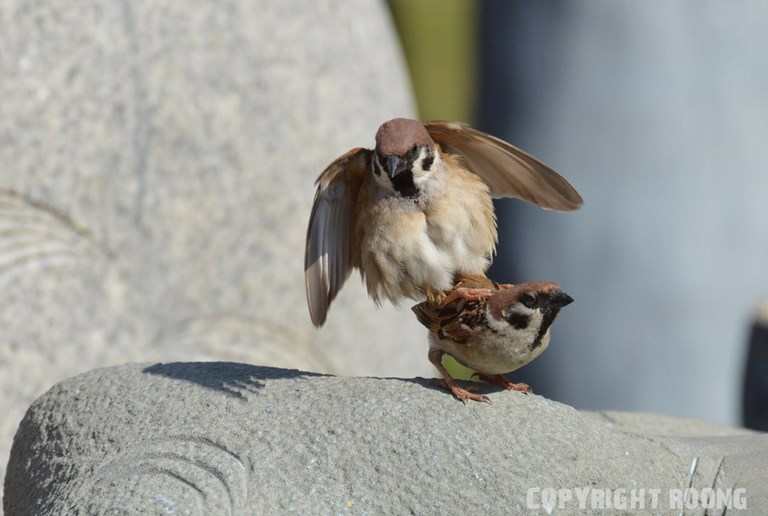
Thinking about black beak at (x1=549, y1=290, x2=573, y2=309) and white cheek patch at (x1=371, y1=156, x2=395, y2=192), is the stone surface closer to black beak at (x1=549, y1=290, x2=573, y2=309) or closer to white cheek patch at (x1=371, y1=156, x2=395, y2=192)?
black beak at (x1=549, y1=290, x2=573, y2=309)

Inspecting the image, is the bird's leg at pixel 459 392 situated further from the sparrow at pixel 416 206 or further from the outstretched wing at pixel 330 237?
the outstretched wing at pixel 330 237

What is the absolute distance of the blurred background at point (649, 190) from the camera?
215 inches

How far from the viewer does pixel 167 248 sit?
4234 millimetres

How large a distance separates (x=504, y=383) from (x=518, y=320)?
0.21 meters

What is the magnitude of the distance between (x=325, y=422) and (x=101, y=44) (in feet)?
6.56

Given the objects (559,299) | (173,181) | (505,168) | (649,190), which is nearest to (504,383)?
(559,299)

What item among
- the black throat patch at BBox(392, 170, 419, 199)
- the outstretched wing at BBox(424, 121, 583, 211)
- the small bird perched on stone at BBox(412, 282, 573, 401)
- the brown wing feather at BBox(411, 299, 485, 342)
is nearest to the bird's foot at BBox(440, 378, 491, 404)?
the small bird perched on stone at BBox(412, 282, 573, 401)

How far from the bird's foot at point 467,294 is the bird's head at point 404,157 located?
0.26 m

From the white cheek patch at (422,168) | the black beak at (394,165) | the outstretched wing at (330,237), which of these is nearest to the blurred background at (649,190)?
the outstretched wing at (330,237)

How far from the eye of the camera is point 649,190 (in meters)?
5.54

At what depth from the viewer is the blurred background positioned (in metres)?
5.46

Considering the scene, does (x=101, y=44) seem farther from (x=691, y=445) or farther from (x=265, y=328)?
(x=691, y=445)

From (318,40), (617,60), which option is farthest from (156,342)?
(617,60)

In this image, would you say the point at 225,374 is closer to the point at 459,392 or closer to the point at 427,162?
the point at 459,392
